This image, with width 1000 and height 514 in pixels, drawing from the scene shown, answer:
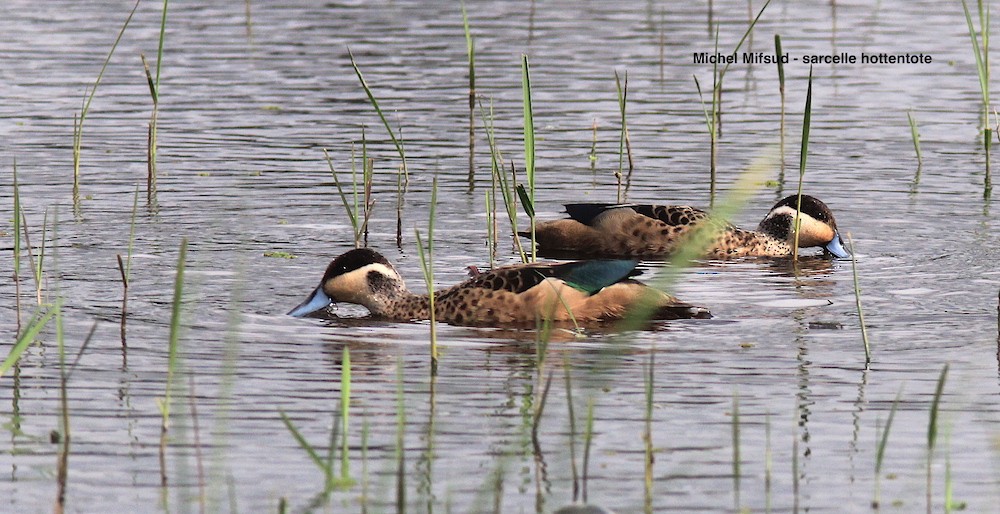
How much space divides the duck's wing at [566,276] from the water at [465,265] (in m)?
0.32

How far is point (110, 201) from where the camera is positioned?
476 inches

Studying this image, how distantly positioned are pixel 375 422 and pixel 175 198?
19.4ft

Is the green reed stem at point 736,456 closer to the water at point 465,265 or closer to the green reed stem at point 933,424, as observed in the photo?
the water at point 465,265

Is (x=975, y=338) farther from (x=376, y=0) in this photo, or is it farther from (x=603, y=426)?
(x=376, y=0)

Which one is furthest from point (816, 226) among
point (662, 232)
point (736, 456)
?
point (736, 456)

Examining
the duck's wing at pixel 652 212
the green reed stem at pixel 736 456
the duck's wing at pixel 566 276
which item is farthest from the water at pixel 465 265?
the duck's wing at pixel 652 212

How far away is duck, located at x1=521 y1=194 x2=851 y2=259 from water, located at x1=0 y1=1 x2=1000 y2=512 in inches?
14.2

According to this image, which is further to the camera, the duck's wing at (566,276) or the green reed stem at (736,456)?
the duck's wing at (566,276)

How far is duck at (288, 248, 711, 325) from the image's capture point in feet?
29.1

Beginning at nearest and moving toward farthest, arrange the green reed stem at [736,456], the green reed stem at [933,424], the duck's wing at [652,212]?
the green reed stem at [933,424] < the green reed stem at [736,456] < the duck's wing at [652,212]

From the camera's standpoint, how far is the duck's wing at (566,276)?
8.88 m

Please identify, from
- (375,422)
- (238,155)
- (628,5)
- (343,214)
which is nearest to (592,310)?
(375,422)

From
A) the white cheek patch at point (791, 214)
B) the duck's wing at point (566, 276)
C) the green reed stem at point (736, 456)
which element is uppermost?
the white cheek patch at point (791, 214)

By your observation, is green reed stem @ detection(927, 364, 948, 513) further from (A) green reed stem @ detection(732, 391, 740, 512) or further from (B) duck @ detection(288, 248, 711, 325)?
(B) duck @ detection(288, 248, 711, 325)
